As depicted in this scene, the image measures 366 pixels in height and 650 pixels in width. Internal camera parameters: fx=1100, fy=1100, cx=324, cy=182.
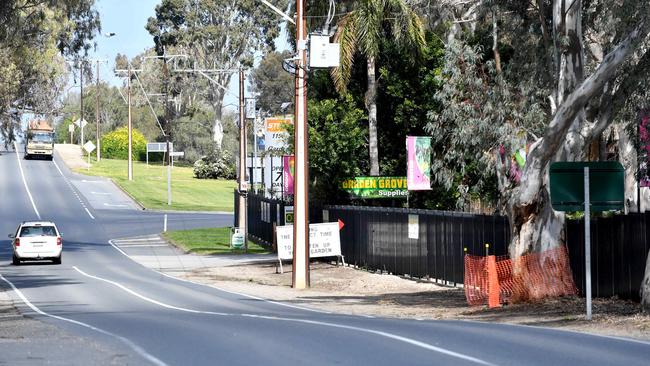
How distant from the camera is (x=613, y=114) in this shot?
23.9 m

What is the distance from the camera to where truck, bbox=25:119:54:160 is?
108394mm

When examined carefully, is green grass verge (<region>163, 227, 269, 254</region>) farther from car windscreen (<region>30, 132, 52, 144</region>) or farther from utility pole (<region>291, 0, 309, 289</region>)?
car windscreen (<region>30, 132, 52, 144</region>)

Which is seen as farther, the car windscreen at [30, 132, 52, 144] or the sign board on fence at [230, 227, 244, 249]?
the car windscreen at [30, 132, 52, 144]

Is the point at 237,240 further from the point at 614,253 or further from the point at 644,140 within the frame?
the point at 614,253

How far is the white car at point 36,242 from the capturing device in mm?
43688

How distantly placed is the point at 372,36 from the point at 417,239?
944 centimetres

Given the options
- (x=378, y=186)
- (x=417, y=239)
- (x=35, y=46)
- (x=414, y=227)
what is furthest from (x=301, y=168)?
(x=35, y=46)

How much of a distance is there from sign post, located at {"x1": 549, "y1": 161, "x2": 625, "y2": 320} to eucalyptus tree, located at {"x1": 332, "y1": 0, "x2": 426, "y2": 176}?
21003 millimetres

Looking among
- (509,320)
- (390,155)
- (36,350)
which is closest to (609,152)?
(390,155)

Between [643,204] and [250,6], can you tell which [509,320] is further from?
[250,6]

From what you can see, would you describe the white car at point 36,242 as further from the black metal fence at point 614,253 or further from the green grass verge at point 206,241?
the black metal fence at point 614,253

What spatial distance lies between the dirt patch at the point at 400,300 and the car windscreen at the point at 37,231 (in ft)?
21.0

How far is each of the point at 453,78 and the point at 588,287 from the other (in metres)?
20.6

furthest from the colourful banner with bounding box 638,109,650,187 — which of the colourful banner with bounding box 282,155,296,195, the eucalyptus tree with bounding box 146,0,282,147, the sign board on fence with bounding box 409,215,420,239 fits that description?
the eucalyptus tree with bounding box 146,0,282,147
